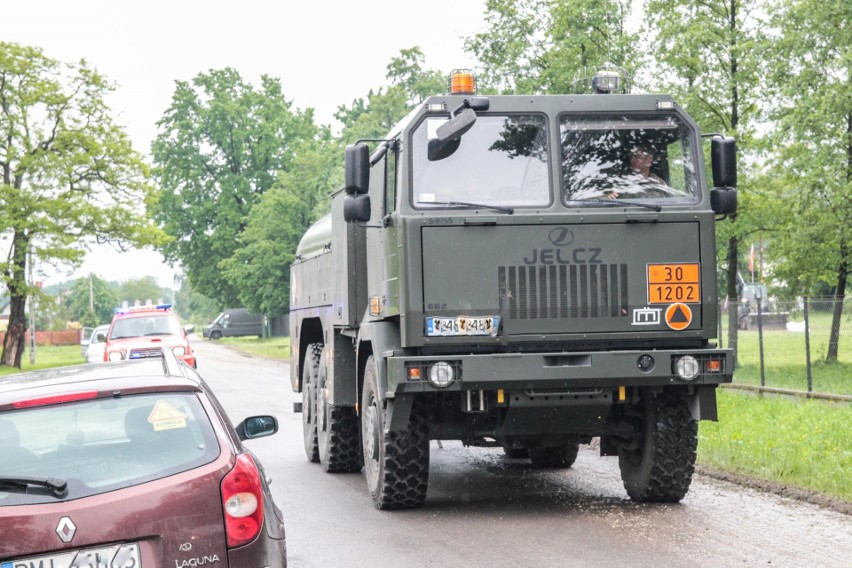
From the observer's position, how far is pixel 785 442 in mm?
12625

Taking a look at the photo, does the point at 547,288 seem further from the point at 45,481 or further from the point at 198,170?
the point at 198,170

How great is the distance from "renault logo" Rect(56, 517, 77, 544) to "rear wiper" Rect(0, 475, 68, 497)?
0.41 ft

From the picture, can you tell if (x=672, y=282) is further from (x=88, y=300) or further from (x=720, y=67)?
(x=88, y=300)

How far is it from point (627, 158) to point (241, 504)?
5.41 metres

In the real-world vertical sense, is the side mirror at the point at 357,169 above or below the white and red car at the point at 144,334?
above

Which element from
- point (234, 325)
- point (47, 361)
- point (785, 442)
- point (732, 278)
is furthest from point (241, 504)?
point (234, 325)

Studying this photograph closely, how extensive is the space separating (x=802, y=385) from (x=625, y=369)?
10.3 metres

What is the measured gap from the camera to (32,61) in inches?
1698

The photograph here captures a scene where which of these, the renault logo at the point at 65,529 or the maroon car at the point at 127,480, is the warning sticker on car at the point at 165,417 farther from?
the renault logo at the point at 65,529

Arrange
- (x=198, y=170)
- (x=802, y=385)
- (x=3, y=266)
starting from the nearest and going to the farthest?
(x=802, y=385), (x=3, y=266), (x=198, y=170)

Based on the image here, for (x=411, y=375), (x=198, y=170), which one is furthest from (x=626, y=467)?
(x=198, y=170)

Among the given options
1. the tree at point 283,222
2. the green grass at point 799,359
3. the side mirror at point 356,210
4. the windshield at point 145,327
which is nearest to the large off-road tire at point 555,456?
the side mirror at point 356,210

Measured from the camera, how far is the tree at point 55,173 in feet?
138

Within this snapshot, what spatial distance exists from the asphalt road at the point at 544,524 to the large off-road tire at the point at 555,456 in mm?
136
